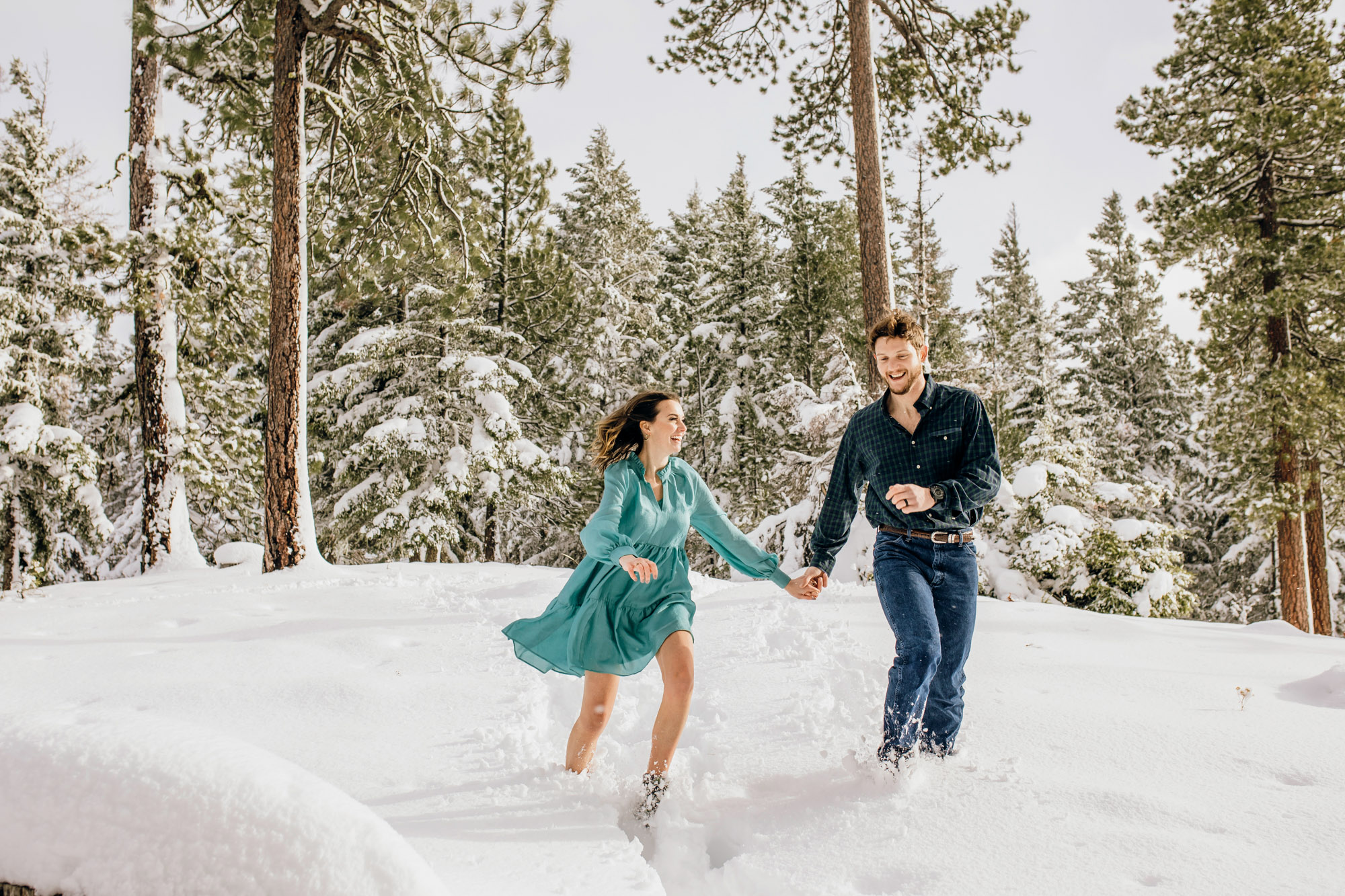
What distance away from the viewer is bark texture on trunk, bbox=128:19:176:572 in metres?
9.72

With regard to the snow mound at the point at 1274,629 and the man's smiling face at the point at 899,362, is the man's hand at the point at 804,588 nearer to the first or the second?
the man's smiling face at the point at 899,362

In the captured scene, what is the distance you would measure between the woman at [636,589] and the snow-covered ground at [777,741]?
0.34 m

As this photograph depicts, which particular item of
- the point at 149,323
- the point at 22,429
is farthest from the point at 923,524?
the point at 22,429

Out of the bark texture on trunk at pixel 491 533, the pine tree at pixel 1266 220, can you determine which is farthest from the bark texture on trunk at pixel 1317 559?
the bark texture on trunk at pixel 491 533

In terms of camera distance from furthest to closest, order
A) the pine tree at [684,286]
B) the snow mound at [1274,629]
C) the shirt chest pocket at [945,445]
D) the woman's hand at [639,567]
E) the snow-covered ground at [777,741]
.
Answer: the pine tree at [684,286], the snow mound at [1274,629], the shirt chest pocket at [945,445], the woman's hand at [639,567], the snow-covered ground at [777,741]

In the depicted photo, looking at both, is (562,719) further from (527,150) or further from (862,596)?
(527,150)

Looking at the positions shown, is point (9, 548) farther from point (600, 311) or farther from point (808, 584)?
point (808, 584)

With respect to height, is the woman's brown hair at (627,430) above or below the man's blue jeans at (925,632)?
above

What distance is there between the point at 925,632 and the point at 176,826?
2566 mm

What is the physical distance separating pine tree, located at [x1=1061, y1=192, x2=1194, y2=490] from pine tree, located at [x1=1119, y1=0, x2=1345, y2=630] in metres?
10.5

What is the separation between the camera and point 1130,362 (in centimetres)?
2659

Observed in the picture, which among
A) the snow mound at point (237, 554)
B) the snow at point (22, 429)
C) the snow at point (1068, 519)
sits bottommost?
the snow mound at point (237, 554)

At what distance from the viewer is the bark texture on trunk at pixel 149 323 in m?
9.72

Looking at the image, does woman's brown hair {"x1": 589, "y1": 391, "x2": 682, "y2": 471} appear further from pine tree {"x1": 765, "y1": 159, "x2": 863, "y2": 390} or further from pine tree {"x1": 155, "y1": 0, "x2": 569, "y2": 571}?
pine tree {"x1": 765, "y1": 159, "x2": 863, "y2": 390}
